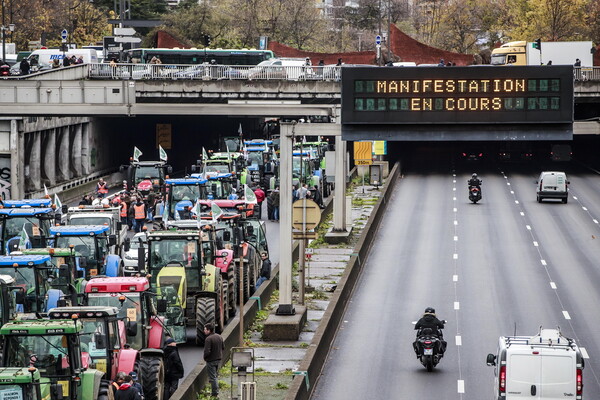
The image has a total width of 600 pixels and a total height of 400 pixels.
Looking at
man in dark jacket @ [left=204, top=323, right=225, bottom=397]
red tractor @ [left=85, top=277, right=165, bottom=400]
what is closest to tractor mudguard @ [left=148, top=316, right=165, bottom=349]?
red tractor @ [left=85, top=277, right=165, bottom=400]

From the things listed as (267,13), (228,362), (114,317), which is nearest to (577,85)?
(228,362)

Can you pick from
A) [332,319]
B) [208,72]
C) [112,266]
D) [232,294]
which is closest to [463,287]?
[332,319]

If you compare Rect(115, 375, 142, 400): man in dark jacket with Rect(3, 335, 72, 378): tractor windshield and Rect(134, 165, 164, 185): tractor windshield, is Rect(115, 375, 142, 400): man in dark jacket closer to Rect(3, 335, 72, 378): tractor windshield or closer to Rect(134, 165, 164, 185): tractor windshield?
Rect(3, 335, 72, 378): tractor windshield

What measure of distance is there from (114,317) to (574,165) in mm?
67536

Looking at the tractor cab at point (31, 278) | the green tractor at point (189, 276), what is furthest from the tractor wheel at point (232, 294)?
the tractor cab at point (31, 278)

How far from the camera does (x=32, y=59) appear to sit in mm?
78625

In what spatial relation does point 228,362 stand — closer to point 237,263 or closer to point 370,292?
point 237,263

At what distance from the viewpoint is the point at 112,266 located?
3256 centimetres

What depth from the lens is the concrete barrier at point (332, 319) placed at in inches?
1012

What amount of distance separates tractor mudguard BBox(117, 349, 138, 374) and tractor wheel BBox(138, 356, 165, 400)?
0.28 meters

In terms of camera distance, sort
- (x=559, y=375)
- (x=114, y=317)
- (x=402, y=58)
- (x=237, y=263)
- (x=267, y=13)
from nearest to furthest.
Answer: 1. (x=114, y=317)
2. (x=559, y=375)
3. (x=237, y=263)
4. (x=402, y=58)
5. (x=267, y=13)

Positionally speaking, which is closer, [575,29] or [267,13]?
[575,29]

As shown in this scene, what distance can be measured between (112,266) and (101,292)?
8.04 m

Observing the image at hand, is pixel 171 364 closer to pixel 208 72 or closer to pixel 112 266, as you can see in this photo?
pixel 112 266
